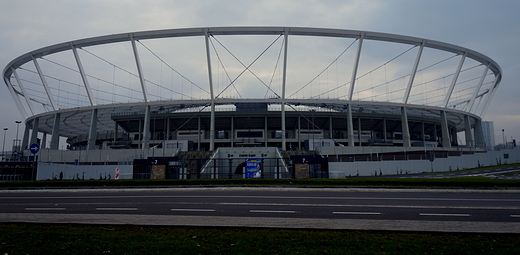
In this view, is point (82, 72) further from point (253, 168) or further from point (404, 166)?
point (404, 166)

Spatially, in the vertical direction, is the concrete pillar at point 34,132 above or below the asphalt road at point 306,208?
above

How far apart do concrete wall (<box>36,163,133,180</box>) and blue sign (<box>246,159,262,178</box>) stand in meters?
13.0

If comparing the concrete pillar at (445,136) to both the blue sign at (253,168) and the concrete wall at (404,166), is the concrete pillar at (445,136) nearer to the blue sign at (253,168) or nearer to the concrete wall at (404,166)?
the concrete wall at (404,166)

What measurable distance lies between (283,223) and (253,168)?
63.1ft

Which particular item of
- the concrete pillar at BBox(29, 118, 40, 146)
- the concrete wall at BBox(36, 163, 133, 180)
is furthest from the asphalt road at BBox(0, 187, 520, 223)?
the concrete pillar at BBox(29, 118, 40, 146)

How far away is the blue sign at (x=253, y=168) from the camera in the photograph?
2862cm

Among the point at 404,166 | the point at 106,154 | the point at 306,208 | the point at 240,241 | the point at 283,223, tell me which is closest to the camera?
the point at 240,241

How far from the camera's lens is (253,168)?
28.8m

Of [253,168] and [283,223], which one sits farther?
[253,168]

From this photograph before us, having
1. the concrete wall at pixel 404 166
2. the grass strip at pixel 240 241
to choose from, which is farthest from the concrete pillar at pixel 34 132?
the grass strip at pixel 240 241

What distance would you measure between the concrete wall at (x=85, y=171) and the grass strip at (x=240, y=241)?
27203 millimetres

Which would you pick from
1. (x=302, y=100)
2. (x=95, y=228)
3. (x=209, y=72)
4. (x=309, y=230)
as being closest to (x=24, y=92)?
(x=209, y=72)

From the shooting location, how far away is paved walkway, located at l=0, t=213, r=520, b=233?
8766 mm

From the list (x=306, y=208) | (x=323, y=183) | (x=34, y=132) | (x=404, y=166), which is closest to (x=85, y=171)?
(x=323, y=183)
